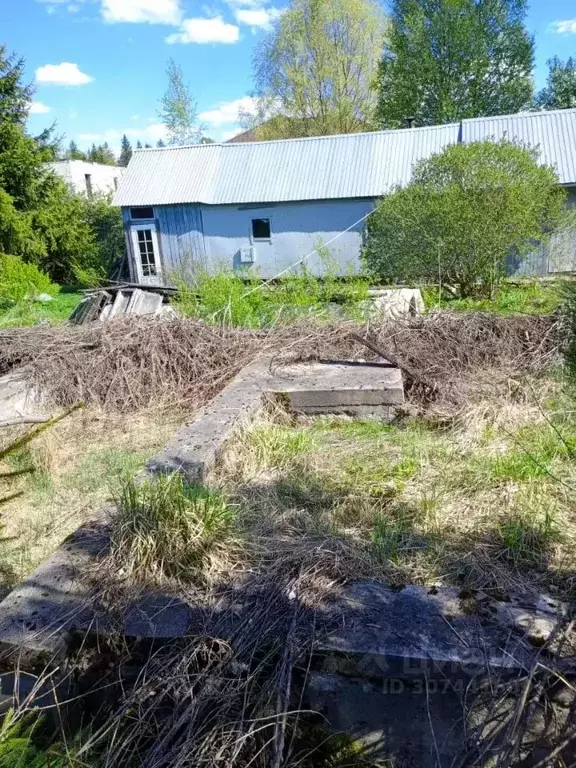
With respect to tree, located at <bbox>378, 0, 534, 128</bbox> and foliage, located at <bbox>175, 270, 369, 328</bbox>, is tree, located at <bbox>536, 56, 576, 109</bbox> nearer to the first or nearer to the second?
tree, located at <bbox>378, 0, 534, 128</bbox>

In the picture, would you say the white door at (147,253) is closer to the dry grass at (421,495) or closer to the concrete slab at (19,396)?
the concrete slab at (19,396)

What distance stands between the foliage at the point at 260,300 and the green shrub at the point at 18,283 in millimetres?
4807

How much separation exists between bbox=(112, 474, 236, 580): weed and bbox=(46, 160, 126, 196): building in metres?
30.3

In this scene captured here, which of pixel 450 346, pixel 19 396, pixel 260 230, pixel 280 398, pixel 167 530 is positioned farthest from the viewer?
pixel 260 230

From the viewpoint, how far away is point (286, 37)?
2689 cm

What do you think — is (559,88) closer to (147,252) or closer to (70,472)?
(147,252)

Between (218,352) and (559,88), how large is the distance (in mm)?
28656

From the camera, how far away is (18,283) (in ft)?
44.6

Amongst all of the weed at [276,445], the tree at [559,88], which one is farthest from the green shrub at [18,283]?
the tree at [559,88]

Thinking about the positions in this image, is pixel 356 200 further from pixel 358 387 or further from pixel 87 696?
pixel 87 696

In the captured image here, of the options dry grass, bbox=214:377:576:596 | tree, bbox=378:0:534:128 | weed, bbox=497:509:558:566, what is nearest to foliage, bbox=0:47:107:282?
tree, bbox=378:0:534:128

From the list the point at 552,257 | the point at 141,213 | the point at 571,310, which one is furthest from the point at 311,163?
the point at 571,310

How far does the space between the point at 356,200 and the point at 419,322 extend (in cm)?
1055

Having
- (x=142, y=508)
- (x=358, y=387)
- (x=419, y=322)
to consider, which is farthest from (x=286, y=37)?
(x=142, y=508)
